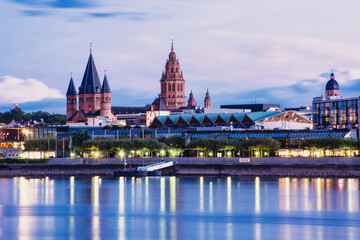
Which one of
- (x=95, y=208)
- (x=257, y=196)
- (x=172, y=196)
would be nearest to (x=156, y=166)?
(x=172, y=196)

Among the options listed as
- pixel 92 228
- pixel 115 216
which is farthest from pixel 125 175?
pixel 92 228

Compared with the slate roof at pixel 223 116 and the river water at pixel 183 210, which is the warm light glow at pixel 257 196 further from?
the slate roof at pixel 223 116

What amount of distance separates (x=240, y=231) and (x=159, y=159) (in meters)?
71.7

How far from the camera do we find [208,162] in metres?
121

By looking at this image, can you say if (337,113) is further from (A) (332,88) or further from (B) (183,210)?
(B) (183,210)

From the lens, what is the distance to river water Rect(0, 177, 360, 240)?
53.8 m

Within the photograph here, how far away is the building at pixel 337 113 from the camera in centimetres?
16262

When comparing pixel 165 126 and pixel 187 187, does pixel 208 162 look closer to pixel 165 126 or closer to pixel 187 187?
pixel 187 187

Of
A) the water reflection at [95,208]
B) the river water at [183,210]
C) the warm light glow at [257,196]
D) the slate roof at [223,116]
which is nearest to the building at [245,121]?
the slate roof at [223,116]

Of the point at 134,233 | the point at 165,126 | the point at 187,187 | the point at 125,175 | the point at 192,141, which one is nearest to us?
the point at 134,233

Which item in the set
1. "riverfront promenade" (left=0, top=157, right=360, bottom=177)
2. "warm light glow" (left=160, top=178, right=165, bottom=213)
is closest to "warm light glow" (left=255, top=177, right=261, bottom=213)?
"warm light glow" (left=160, top=178, right=165, bottom=213)

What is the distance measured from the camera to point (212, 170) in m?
118

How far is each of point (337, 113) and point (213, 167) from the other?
194 ft

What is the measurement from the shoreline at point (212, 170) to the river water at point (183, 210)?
9656 millimetres
